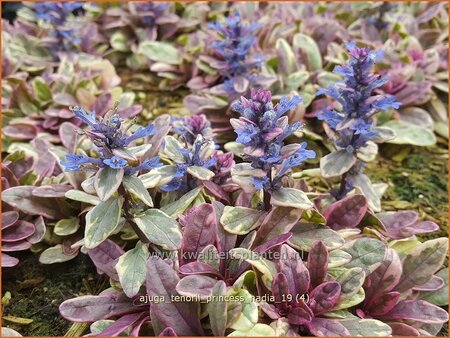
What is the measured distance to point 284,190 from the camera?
247 cm

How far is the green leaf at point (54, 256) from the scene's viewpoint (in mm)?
2756

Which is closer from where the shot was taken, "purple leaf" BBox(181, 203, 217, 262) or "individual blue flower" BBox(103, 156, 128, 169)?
"individual blue flower" BBox(103, 156, 128, 169)

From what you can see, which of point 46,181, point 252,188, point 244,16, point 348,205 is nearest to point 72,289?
point 46,181

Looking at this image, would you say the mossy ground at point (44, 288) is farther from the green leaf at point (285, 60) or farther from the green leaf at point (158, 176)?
the green leaf at point (285, 60)

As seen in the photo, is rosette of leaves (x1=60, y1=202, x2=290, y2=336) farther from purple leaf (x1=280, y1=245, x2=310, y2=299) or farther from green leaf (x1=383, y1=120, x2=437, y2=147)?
green leaf (x1=383, y1=120, x2=437, y2=147)

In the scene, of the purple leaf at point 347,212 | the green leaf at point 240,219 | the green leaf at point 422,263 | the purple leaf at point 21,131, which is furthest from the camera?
the purple leaf at point 21,131

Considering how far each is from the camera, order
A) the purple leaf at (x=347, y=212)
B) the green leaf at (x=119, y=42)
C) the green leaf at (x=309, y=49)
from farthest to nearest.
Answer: the green leaf at (x=119, y=42) < the green leaf at (x=309, y=49) < the purple leaf at (x=347, y=212)

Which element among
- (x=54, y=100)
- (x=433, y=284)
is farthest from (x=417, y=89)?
Result: (x=54, y=100)

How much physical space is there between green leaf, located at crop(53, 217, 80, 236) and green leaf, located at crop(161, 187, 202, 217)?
0.56m

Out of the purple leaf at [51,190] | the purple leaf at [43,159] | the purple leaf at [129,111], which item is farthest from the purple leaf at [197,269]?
the purple leaf at [129,111]

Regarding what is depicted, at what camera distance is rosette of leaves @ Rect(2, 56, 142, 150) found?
359cm

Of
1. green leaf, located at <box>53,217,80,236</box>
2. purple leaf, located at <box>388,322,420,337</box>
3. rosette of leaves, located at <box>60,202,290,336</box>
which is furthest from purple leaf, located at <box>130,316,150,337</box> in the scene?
purple leaf, located at <box>388,322,420,337</box>

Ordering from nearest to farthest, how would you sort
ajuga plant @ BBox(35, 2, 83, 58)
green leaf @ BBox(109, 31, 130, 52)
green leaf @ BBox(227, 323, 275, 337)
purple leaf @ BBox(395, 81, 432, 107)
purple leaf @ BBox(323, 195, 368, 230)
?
green leaf @ BBox(227, 323, 275, 337), purple leaf @ BBox(323, 195, 368, 230), purple leaf @ BBox(395, 81, 432, 107), ajuga plant @ BBox(35, 2, 83, 58), green leaf @ BBox(109, 31, 130, 52)

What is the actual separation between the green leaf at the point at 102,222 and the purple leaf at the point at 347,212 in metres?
1.05
